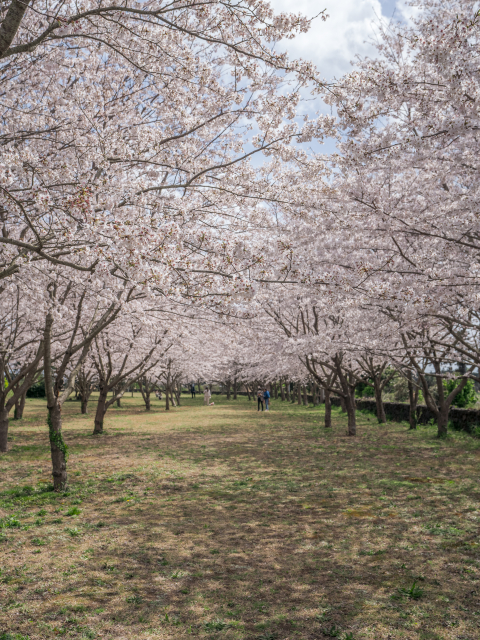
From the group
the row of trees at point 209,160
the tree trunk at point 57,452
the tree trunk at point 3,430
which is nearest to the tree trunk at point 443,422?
the row of trees at point 209,160

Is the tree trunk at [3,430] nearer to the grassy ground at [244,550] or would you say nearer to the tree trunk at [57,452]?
the grassy ground at [244,550]

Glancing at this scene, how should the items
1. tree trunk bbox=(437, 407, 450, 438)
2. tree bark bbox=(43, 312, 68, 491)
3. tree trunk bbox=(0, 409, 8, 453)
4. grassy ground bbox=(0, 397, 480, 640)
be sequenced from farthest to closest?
1. tree trunk bbox=(437, 407, 450, 438)
2. tree trunk bbox=(0, 409, 8, 453)
3. tree bark bbox=(43, 312, 68, 491)
4. grassy ground bbox=(0, 397, 480, 640)

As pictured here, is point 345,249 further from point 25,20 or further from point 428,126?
point 25,20

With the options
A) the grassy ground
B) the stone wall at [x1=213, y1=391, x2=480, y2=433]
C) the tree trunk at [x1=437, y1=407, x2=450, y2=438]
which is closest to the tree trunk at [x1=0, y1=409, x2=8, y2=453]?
the grassy ground

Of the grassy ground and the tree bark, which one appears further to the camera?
the tree bark

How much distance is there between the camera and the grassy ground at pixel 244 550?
12.4 feet

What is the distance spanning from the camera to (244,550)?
5.56 meters

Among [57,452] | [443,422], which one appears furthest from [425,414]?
[57,452]

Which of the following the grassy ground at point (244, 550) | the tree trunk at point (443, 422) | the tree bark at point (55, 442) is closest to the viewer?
the grassy ground at point (244, 550)

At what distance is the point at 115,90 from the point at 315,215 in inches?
153

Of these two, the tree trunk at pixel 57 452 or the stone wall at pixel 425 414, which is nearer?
the tree trunk at pixel 57 452

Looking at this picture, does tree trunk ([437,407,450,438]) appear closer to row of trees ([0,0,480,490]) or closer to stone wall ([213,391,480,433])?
stone wall ([213,391,480,433])

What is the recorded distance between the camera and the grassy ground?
12.4 ft

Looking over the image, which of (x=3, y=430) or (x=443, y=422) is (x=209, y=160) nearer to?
(x=3, y=430)
